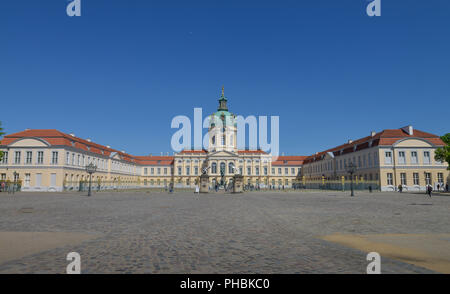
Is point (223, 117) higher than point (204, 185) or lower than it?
higher

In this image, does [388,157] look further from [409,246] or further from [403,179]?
[409,246]

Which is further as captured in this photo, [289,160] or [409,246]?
[289,160]

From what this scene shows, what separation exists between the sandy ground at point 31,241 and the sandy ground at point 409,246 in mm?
6423

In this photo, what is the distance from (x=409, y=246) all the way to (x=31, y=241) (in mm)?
8732

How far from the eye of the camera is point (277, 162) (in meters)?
111

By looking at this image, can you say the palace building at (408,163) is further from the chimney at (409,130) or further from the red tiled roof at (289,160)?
the red tiled roof at (289,160)

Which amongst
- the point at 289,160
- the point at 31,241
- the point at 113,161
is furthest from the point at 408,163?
the point at 113,161

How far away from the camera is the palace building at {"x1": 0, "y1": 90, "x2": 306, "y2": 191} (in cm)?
5459

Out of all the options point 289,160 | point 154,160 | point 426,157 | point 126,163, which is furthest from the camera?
point 289,160

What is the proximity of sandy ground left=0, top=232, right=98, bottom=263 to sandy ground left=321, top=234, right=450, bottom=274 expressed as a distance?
253 inches

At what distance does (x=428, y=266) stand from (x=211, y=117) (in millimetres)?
102204

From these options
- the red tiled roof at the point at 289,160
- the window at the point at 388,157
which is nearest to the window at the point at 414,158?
the window at the point at 388,157

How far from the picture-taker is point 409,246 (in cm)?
698
